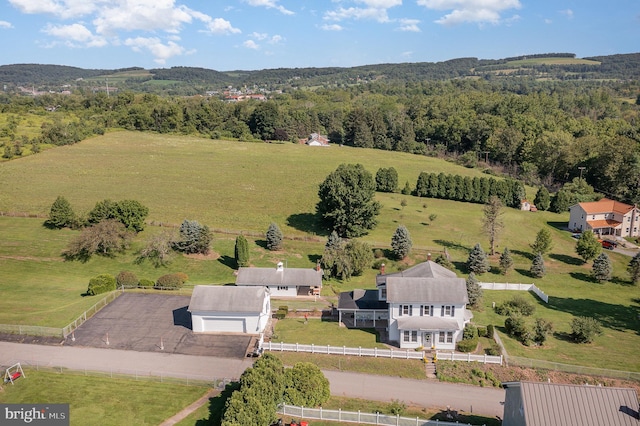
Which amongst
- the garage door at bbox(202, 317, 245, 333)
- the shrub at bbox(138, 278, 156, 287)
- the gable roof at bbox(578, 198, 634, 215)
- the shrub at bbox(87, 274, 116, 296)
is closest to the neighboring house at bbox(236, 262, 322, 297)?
the garage door at bbox(202, 317, 245, 333)

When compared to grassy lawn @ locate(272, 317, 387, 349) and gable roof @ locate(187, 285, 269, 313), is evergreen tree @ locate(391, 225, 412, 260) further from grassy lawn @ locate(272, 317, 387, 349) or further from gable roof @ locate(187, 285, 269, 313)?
gable roof @ locate(187, 285, 269, 313)

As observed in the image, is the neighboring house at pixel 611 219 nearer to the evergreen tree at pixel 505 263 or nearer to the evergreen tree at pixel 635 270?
the evergreen tree at pixel 635 270

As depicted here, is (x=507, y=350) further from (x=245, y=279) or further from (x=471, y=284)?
(x=245, y=279)

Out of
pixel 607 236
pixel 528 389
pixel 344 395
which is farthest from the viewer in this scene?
pixel 607 236

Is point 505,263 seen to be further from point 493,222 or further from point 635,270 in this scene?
point 635,270

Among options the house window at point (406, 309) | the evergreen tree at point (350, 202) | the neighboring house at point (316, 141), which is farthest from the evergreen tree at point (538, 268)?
the neighboring house at point (316, 141)

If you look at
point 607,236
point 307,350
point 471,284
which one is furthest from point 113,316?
point 607,236
